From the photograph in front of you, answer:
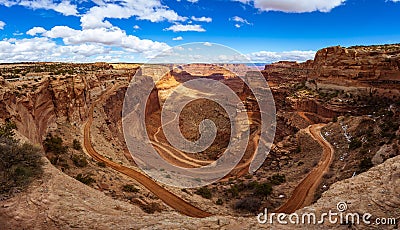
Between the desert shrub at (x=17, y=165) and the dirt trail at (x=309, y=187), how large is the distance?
39.4ft

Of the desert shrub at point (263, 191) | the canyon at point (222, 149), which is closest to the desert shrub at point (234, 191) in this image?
the canyon at point (222, 149)

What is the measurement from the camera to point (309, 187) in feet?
57.1

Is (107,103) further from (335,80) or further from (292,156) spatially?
(335,80)

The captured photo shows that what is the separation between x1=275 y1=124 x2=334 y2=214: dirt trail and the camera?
15.2 m

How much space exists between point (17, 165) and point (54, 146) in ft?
25.7

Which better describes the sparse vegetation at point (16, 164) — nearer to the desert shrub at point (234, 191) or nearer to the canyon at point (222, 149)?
the canyon at point (222, 149)

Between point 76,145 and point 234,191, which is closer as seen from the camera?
point 234,191

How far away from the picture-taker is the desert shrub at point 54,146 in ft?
57.5

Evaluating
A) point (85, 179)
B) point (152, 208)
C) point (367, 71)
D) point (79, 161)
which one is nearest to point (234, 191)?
point (152, 208)

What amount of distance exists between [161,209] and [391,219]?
9241 millimetres

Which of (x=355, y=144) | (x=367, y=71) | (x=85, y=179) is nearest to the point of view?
(x=85, y=179)

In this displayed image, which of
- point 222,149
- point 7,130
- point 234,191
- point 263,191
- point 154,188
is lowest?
point 222,149

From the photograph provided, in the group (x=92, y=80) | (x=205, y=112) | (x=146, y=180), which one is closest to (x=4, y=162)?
(x=146, y=180)

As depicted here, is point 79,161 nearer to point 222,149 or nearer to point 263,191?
point 263,191
